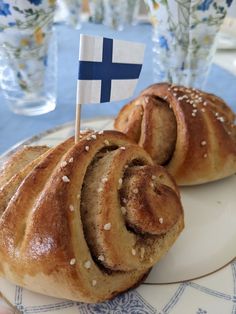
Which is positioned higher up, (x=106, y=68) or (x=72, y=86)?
(x=106, y=68)

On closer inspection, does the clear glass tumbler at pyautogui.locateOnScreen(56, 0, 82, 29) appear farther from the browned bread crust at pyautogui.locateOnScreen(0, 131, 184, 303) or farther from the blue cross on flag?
the browned bread crust at pyautogui.locateOnScreen(0, 131, 184, 303)

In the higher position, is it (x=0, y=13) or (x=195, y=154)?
(x=0, y=13)

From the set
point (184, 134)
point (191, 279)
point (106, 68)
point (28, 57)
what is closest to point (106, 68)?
point (106, 68)

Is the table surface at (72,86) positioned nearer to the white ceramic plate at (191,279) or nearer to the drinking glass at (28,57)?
the drinking glass at (28,57)

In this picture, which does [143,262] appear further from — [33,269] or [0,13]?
[0,13]

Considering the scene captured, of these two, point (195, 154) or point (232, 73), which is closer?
point (195, 154)

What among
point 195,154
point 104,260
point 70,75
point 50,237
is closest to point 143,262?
point 104,260

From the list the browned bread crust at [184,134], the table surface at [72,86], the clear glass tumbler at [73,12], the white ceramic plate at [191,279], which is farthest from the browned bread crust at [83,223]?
the clear glass tumbler at [73,12]

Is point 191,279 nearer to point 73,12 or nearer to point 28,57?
point 28,57
